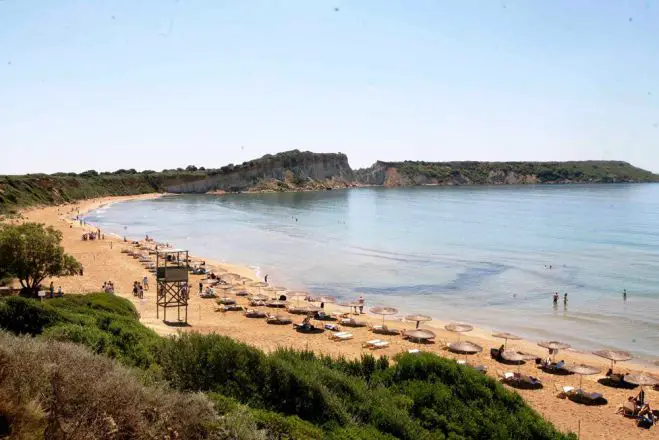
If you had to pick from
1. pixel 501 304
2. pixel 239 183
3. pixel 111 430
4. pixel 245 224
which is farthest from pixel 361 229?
pixel 239 183

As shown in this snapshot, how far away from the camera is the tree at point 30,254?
84.2 ft

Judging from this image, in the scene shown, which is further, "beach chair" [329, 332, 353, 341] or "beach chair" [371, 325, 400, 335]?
"beach chair" [371, 325, 400, 335]

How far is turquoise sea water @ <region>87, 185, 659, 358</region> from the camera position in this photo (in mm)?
31781

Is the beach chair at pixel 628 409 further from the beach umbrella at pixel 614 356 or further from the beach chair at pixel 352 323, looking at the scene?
the beach chair at pixel 352 323

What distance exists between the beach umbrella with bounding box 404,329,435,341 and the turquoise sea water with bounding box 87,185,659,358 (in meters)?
5.38

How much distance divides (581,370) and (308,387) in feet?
49.4

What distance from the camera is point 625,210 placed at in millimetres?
104500

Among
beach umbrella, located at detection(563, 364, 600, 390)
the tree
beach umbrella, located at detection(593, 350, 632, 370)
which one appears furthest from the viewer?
the tree

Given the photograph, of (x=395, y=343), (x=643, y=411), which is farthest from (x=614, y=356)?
(x=395, y=343)

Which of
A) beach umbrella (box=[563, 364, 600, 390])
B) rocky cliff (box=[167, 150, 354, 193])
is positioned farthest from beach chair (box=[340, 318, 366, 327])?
rocky cliff (box=[167, 150, 354, 193])

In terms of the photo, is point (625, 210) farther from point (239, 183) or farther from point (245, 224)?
point (239, 183)

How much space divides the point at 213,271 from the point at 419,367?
30.8m

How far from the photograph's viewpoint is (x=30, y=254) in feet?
86.2

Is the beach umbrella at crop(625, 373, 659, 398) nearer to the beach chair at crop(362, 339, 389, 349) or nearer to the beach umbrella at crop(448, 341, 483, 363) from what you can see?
the beach umbrella at crop(448, 341, 483, 363)
